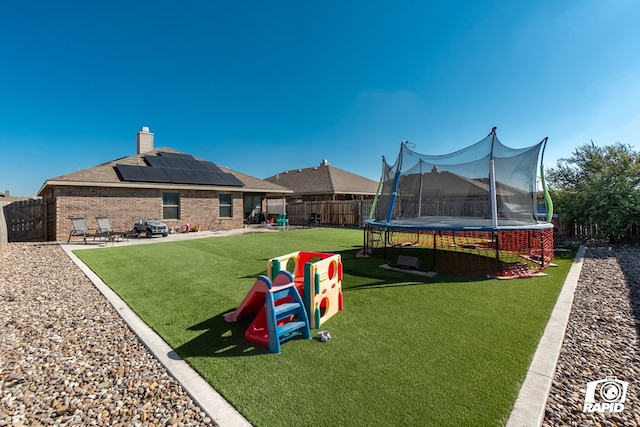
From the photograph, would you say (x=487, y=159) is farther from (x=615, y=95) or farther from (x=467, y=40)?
(x=615, y=95)

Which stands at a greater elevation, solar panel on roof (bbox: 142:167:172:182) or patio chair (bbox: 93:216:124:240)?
solar panel on roof (bbox: 142:167:172:182)

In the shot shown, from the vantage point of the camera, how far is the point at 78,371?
8.77 ft

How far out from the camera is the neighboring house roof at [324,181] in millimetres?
23772

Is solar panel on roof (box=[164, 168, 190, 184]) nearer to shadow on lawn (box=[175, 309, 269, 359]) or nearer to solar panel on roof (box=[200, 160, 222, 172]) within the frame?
solar panel on roof (box=[200, 160, 222, 172])

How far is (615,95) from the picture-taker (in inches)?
412

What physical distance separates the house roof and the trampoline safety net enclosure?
10.3m

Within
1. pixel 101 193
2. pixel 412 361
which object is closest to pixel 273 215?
pixel 101 193

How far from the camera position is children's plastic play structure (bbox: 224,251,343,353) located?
9.89 ft

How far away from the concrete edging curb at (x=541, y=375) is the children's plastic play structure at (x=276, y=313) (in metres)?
2.01

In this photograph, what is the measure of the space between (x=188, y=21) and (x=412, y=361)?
1472 cm

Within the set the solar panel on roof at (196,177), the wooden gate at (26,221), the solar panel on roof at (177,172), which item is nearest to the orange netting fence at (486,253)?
the solar panel on roof at (196,177)

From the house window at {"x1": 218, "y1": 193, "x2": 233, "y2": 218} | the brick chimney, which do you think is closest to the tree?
the house window at {"x1": 218, "y1": 193, "x2": 233, "y2": 218}

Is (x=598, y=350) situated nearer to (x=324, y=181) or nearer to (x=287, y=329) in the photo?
(x=287, y=329)

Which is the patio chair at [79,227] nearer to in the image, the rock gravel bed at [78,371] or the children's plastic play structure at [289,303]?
the rock gravel bed at [78,371]
